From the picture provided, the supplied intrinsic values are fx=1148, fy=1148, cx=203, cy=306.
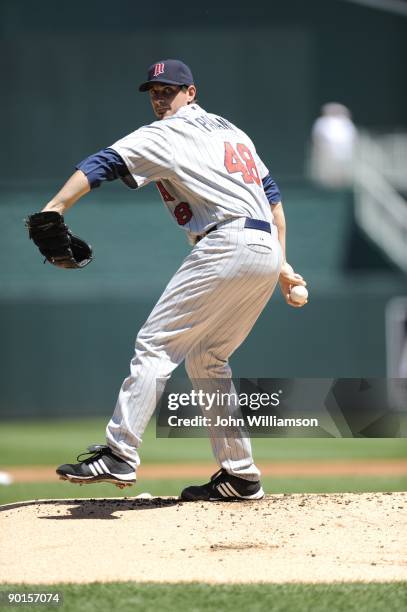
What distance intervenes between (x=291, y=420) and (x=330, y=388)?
2585mm

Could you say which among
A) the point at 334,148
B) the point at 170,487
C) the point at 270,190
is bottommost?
the point at 170,487

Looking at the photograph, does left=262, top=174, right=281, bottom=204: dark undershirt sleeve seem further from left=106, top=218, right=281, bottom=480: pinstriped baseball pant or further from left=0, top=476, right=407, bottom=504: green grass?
left=0, top=476, right=407, bottom=504: green grass

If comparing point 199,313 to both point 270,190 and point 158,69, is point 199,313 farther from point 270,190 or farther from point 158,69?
point 158,69

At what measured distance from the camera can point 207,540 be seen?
4.37 m

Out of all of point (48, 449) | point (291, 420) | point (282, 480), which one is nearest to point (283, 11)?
point (48, 449)

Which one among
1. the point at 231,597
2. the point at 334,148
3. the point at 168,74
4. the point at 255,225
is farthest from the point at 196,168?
the point at 334,148

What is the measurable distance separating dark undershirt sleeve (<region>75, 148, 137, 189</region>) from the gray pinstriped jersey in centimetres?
3

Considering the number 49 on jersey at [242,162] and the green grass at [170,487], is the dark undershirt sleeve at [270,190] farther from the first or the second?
the green grass at [170,487]

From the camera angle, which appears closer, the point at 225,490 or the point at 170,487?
the point at 225,490

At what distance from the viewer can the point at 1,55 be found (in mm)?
16469

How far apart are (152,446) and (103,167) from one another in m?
7.77

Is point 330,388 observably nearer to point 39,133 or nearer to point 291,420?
point 291,420

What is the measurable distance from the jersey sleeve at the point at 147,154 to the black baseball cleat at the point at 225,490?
4.42 ft

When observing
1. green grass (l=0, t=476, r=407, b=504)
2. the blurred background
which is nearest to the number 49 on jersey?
green grass (l=0, t=476, r=407, b=504)
